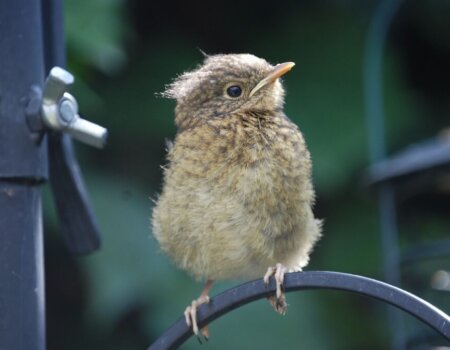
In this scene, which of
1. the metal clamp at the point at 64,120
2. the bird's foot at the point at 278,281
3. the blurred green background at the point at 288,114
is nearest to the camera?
the metal clamp at the point at 64,120

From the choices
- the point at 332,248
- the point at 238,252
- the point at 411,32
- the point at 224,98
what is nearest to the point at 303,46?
the point at 411,32

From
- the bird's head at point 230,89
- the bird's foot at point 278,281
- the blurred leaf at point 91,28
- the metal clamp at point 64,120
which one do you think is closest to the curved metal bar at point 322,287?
the bird's foot at point 278,281

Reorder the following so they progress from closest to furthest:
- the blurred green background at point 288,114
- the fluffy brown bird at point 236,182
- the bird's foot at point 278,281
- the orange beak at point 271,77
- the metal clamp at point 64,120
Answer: the metal clamp at point 64,120 < the bird's foot at point 278,281 < the fluffy brown bird at point 236,182 < the orange beak at point 271,77 < the blurred green background at point 288,114

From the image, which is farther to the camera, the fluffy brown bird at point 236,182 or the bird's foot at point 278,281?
the fluffy brown bird at point 236,182

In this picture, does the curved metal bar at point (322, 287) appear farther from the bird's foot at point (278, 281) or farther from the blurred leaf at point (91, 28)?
the blurred leaf at point (91, 28)

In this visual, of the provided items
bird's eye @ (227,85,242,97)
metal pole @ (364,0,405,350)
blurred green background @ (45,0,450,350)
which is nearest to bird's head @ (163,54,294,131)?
bird's eye @ (227,85,242,97)

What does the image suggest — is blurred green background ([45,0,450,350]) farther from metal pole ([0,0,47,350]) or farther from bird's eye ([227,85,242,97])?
metal pole ([0,0,47,350])

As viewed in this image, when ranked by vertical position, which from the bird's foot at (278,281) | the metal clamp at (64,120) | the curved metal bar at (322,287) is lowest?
the curved metal bar at (322,287)
